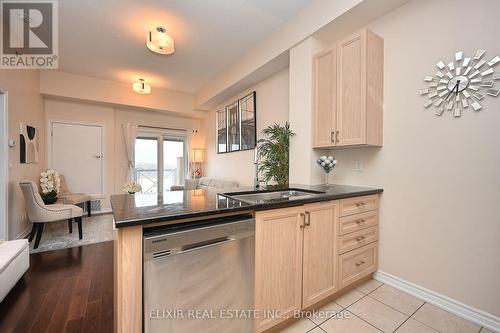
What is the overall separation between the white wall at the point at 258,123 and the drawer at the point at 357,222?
1777mm

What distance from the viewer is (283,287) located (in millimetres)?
1431

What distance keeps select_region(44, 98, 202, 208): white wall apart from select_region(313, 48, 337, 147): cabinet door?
4.53 metres

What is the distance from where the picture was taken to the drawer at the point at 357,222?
1.78m

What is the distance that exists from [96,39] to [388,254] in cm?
458

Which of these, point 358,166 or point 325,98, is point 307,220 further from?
point 325,98

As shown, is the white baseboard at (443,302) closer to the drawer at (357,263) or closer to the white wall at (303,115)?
the drawer at (357,263)

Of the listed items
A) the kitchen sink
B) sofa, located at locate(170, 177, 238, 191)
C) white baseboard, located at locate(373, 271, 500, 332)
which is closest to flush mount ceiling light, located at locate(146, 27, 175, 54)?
the kitchen sink

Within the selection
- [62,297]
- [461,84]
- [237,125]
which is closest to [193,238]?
[62,297]

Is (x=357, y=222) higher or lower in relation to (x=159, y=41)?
lower

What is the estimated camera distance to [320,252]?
1.62m

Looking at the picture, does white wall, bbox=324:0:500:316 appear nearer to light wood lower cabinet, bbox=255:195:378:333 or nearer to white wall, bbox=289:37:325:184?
light wood lower cabinet, bbox=255:195:378:333

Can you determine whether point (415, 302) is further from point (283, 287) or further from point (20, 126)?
point (20, 126)

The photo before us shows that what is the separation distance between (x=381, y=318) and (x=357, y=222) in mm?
721

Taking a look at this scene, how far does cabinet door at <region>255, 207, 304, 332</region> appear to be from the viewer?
133 cm
